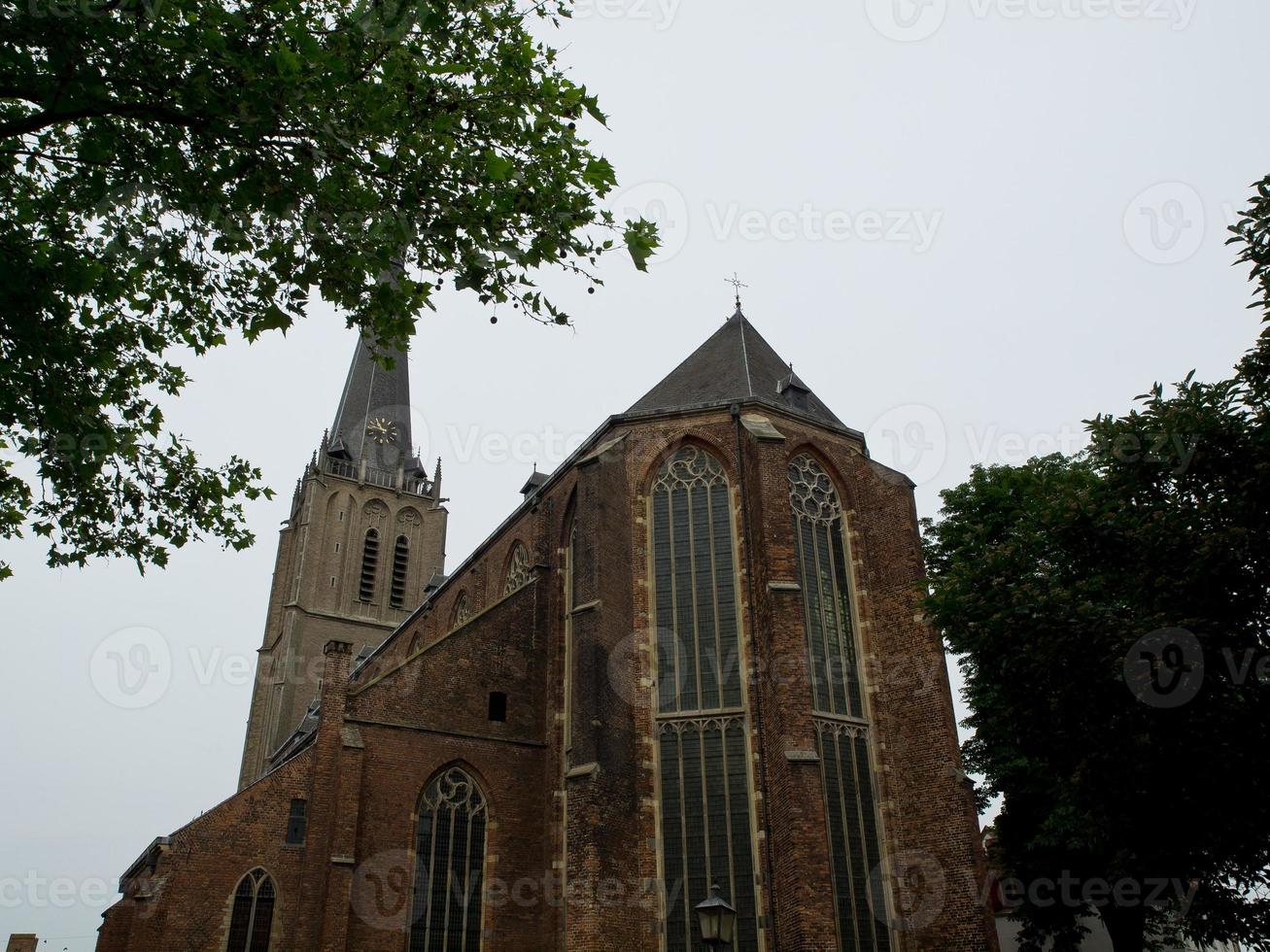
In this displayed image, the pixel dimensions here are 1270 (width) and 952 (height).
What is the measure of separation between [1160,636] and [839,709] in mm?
8973

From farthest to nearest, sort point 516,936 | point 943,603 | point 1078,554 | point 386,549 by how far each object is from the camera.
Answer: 1. point 386,549
2. point 516,936
3. point 943,603
4. point 1078,554

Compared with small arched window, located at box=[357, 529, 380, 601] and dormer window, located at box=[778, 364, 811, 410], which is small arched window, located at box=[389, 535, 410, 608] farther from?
dormer window, located at box=[778, 364, 811, 410]

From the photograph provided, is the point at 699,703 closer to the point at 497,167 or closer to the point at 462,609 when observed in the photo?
the point at 462,609

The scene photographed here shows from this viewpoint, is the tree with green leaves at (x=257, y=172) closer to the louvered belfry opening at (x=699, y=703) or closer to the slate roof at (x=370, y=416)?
the louvered belfry opening at (x=699, y=703)

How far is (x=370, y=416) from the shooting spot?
1984 inches

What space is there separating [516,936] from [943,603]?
11105mm

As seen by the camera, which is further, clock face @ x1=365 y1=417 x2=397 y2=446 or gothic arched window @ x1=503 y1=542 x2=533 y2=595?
clock face @ x1=365 y1=417 x2=397 y2=446

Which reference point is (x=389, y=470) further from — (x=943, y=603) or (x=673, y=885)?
(x=943, y=603)

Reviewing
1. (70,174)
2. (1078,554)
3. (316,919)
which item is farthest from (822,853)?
(70,174)

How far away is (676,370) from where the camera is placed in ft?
81.5

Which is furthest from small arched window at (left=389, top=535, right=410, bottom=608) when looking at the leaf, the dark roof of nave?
the leaf

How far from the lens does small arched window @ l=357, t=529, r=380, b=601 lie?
46.6 meters

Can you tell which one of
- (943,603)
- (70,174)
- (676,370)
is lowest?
(943,603)

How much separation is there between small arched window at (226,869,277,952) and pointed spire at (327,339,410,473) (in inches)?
1238
